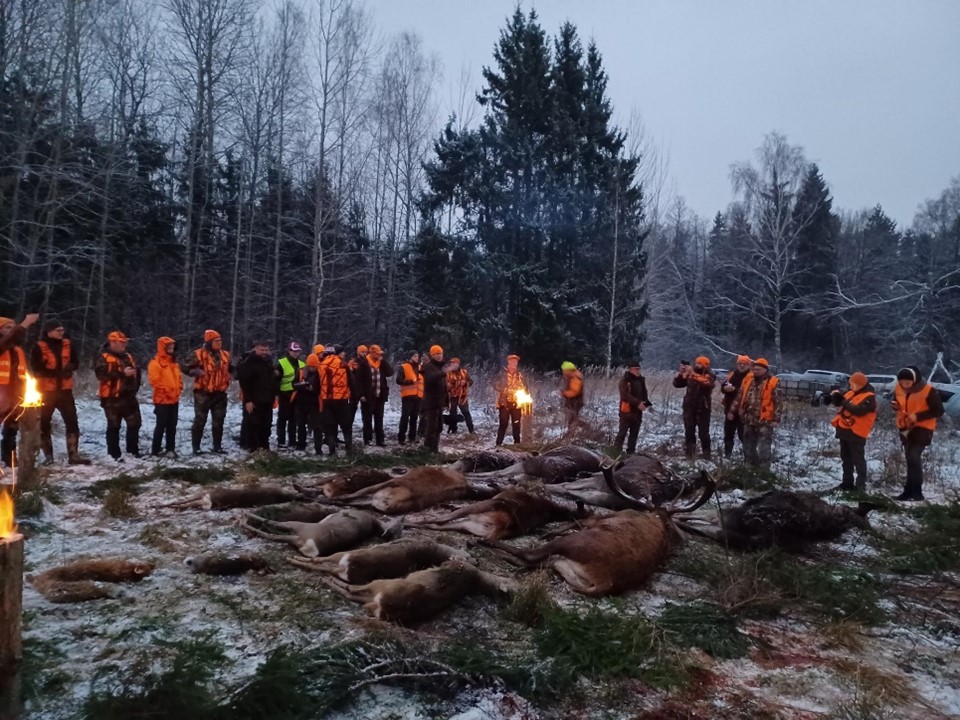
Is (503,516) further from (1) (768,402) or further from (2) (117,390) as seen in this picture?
(1) (768,402)

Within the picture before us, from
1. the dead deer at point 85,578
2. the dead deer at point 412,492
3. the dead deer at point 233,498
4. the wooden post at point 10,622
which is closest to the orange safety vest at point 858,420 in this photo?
the dead deer at point 412,492

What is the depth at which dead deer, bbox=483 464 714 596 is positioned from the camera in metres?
4.80

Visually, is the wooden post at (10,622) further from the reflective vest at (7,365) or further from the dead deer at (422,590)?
the reflective vest at (7,365)

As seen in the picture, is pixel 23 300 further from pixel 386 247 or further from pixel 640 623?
pixel 640 623

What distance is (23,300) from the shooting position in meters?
18.9

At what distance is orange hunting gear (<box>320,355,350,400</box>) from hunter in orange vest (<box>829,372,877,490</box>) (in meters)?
7.04

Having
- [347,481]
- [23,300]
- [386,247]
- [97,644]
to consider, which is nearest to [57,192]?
[23,300]

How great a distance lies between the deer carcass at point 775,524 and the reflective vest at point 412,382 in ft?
22.6

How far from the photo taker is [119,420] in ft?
29.5

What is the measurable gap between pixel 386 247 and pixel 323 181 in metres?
6.01

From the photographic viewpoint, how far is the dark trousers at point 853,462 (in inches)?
369

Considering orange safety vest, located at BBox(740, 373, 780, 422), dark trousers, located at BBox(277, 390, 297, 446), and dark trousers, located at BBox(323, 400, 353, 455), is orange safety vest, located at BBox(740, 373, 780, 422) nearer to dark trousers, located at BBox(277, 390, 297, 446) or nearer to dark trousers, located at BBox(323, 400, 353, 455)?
dark trousers, located at BBox(323, 400, 353, 455)

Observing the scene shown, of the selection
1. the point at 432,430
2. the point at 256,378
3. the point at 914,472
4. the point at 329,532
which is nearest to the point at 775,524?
the point at 329,532

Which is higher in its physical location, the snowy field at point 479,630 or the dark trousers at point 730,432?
the dark trousers at point 730,432
